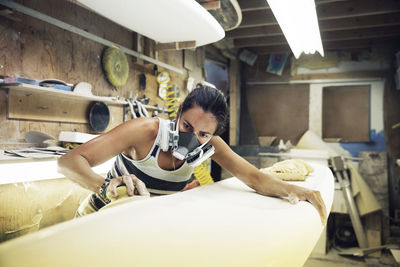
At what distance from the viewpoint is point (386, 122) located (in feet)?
18.8

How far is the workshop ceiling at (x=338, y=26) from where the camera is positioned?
4.04m

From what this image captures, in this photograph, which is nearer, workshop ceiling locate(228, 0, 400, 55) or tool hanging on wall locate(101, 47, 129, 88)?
tool hanging on wall locate(101, 47, 129, 88)

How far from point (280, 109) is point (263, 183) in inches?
193

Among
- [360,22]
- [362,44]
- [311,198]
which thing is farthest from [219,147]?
[362,44]

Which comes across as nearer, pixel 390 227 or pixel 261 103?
pixel 390 227

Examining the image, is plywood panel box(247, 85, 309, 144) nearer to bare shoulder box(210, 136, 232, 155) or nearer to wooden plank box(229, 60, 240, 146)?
wooden plank box(229, 60, 240, 146)

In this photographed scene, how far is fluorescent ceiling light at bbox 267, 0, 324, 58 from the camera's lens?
1757 millimetres

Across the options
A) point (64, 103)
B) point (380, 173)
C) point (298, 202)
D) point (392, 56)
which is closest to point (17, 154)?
point (64, 103)

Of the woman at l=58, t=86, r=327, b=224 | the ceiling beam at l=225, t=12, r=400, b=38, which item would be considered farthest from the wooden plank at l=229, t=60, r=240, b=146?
the woman at l=58, t=86, r=327, b=224

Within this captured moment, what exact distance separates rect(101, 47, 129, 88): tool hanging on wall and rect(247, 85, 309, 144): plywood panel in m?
3.62

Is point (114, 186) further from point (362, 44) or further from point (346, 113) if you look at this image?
point (362, 44)

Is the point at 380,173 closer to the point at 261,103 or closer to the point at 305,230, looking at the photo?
the point at 261,103

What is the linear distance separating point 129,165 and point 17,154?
0.90 m

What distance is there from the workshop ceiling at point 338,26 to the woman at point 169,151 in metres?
2.51
